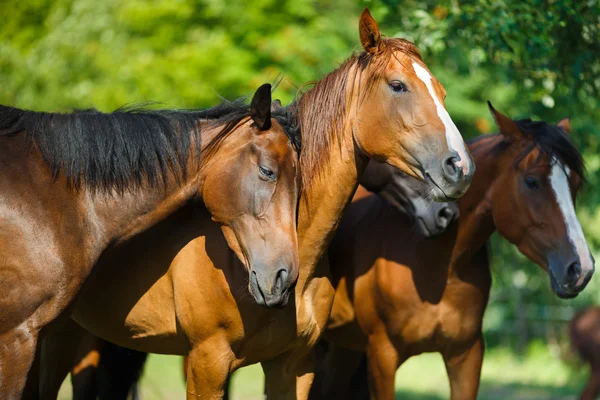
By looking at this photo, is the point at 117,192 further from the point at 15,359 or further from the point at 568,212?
the point at 568,212

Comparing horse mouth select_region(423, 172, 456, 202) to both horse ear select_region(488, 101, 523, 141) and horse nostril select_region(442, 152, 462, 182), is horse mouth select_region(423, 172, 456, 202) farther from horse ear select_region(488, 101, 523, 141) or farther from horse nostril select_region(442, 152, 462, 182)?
horse ear select_region(488, 101, 523, 141)

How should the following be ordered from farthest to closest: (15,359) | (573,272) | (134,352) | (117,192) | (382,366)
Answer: (134,352) < (382,366) < (573,272) < (117,192) < (15,359)

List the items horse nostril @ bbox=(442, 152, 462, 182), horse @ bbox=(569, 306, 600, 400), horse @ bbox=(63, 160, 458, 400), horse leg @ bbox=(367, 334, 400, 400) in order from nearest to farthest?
horse nostril @ bbox=(442, 152, 462, 182) → horse @ bbox=(63, 160, 458, 400) → horse leg @ bbox=(367, 334, 400, 400) → horse @ bbox=(569, 306, 600, 400)

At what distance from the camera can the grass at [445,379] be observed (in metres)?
9.88

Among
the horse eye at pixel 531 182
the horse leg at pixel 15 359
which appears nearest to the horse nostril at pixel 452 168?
the horse eye at pixel 531 182

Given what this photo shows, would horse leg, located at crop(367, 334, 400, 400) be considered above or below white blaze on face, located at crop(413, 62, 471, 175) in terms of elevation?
below

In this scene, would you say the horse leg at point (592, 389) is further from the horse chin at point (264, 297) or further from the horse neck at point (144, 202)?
the horse neck at point (144, 202)

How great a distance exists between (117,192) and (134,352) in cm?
266

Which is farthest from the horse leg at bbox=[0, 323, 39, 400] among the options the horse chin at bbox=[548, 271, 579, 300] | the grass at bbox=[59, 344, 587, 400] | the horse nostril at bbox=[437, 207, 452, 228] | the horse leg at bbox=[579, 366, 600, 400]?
the horse leg at bbox=[579, 366, 600, 400]

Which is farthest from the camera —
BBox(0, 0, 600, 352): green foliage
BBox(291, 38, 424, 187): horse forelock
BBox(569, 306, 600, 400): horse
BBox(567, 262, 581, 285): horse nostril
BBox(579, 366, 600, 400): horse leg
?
BBox(0, 0, 600, 352): green foliage

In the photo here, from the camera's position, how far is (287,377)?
4594 millimetres

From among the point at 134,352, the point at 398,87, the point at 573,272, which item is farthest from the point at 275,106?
the point at 134,352

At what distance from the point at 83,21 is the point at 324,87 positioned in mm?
12298

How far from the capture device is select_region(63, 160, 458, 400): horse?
5012mm
